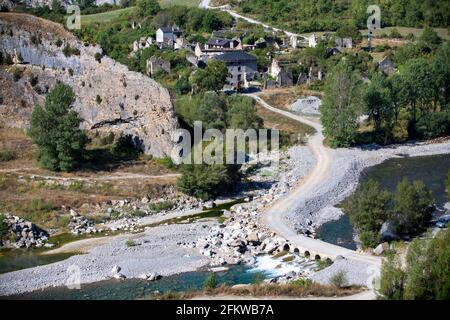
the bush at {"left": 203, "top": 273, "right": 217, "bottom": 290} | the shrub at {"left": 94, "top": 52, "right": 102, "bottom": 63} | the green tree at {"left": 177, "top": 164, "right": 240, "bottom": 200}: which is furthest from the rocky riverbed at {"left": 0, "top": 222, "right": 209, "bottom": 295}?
the shrub at {"left": 94, "top": 52, "right": 102, "bottom": 63}

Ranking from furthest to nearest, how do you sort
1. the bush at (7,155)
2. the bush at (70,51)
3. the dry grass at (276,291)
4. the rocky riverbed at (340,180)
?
the bush at (70,51) < the bush at (7,155) < the rocky riverbed at (340,180) < the dry grass at (276,291)

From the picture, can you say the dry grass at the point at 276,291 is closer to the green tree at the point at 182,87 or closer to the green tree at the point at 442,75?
the green tree at the point at 442,75

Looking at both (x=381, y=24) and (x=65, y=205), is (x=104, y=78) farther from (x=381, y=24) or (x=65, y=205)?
(x=381, y=24)

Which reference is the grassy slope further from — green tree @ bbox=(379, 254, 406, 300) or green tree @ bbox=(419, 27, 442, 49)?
green tree @ bbox=(379, 254, 406, 300)

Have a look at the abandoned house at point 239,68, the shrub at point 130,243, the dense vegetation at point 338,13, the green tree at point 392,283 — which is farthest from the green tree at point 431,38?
the green tree at point 392,283
